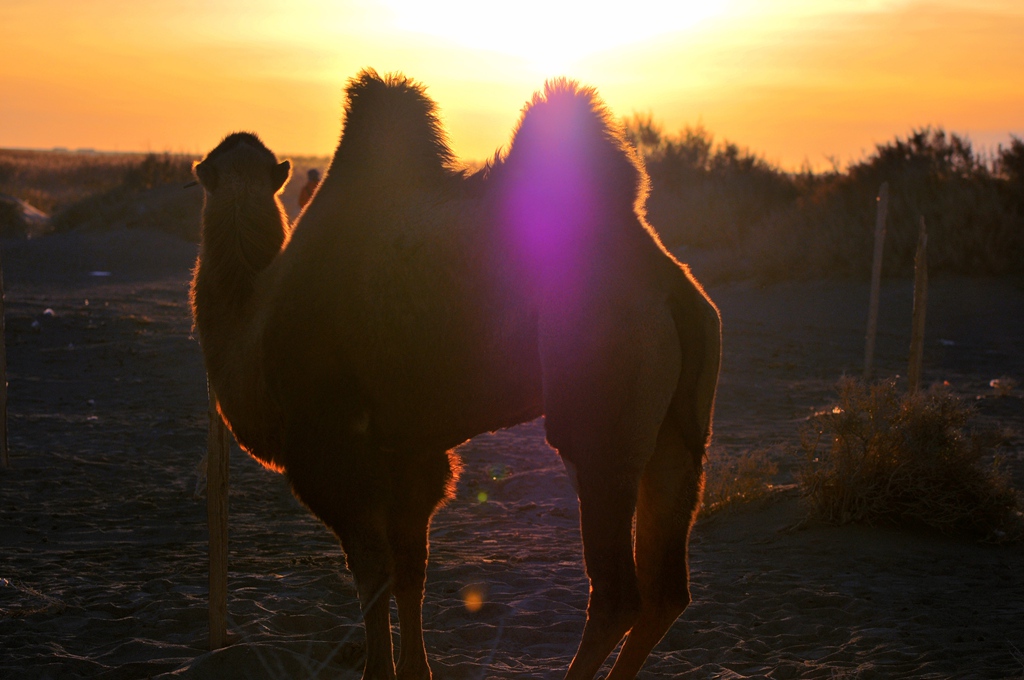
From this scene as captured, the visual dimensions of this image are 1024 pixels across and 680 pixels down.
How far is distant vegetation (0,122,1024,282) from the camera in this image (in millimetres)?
22562

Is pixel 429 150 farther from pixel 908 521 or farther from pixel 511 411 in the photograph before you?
pixel 908 521

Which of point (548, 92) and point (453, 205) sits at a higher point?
point (548, 92)

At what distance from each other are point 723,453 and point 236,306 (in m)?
6.44

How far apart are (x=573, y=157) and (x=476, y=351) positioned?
3.05ft

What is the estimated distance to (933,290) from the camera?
21.7 metres

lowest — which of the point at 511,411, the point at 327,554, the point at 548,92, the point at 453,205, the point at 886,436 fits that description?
the point at 327,554

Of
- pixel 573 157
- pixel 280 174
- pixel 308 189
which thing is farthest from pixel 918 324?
pixel 308 189

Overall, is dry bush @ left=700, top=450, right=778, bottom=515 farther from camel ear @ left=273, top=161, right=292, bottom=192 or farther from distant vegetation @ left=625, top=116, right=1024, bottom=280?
distant vegetation @ left=625, top=116, right=1024, bottom=280

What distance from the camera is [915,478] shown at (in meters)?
7.56

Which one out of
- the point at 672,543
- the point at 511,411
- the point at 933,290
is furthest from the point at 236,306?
the point at 933,290

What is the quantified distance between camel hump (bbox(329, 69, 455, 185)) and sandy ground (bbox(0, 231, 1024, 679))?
2.49 metres

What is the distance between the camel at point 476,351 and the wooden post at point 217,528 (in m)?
0.43

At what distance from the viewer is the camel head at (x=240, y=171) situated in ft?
16.5

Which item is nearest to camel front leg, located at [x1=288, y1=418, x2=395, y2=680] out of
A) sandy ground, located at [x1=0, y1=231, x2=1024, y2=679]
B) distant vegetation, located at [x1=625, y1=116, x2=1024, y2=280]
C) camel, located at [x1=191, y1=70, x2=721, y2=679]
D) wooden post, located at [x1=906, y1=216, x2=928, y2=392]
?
camel, located at [x1=191, y1=70, x2=721, y2=679]
